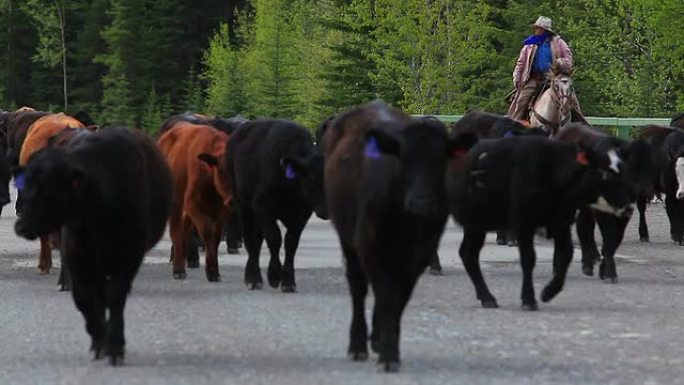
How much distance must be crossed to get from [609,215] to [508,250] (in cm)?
502

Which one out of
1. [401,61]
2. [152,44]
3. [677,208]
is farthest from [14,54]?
[677,208]

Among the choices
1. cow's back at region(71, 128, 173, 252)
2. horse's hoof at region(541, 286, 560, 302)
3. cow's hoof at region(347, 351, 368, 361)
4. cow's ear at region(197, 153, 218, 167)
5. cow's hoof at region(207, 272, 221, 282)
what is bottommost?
cow's hoof at region(207, 272, 221, 282)

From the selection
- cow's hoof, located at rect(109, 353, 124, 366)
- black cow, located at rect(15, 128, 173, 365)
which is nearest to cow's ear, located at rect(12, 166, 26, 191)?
black cow, located at rect(15, 128, 173, 365)

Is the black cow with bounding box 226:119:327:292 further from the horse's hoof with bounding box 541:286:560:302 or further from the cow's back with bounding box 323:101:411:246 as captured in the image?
the cow's back with bounding box 323:101:411:246

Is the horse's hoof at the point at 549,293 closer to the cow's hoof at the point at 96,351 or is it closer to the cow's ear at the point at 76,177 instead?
the cow's hoof at the point at 96,351

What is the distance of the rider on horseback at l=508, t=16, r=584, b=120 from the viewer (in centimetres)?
2656

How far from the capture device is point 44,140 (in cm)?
2156

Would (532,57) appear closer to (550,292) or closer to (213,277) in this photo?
(213,277)

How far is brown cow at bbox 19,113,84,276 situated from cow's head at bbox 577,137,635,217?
5.24 meters

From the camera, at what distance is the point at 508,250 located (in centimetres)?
2466

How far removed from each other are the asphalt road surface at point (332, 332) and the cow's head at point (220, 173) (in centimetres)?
80

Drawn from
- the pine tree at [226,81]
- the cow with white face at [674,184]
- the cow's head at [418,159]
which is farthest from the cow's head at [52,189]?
the pine tree at [226,81]

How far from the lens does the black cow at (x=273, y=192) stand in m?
18.5

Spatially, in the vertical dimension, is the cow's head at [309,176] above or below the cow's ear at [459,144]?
below
